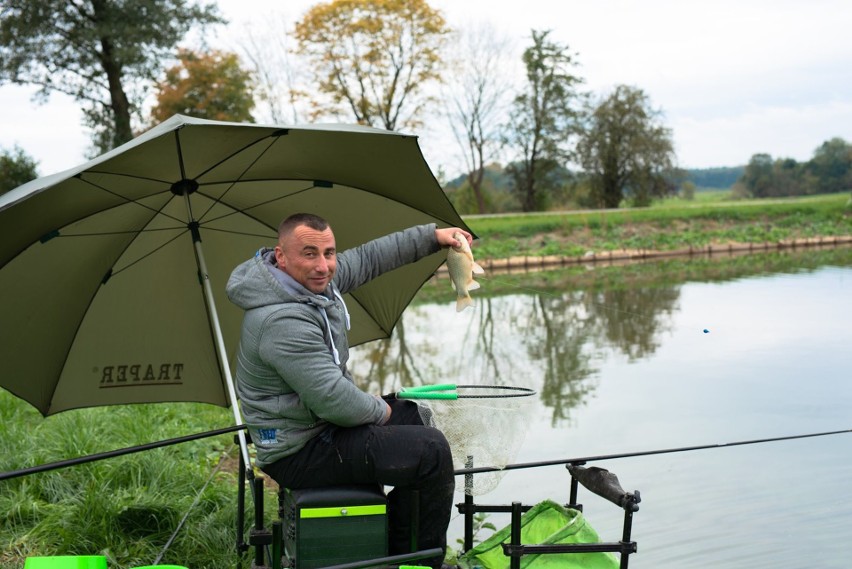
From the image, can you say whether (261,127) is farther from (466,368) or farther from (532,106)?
(532,106)

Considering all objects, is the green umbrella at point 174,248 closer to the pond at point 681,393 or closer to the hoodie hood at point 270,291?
the hoodie hood at point 270,291

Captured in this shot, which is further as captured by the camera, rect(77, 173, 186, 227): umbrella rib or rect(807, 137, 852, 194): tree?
rect(807, 137, 852, 194): tree

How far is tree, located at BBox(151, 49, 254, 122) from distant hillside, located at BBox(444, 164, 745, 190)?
28.3 feet

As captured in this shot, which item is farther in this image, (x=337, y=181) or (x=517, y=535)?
(x=337, y=181)

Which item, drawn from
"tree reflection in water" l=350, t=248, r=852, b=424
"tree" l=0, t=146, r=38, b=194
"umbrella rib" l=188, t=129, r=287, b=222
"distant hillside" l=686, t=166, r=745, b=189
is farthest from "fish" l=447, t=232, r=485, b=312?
"distant hillside" l=686, t=166, r=745, b=189

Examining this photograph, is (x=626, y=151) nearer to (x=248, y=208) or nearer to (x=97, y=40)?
(x=97, y=40)

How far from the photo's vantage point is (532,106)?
3503cm

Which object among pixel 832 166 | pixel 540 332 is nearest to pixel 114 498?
pixel 540 332

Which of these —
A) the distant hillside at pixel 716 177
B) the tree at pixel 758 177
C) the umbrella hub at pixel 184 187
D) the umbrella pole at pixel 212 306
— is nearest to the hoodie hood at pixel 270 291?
the umbrella hub at pixel 184 187

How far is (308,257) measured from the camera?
2.77 m

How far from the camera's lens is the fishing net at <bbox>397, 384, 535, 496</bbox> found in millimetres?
3018

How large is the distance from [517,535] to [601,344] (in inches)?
294

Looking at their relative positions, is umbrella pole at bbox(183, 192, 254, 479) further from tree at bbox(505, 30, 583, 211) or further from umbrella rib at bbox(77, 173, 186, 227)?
tree at bbox(505, 30, 583, 211)

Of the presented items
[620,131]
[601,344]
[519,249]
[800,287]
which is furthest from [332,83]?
[601,344]
